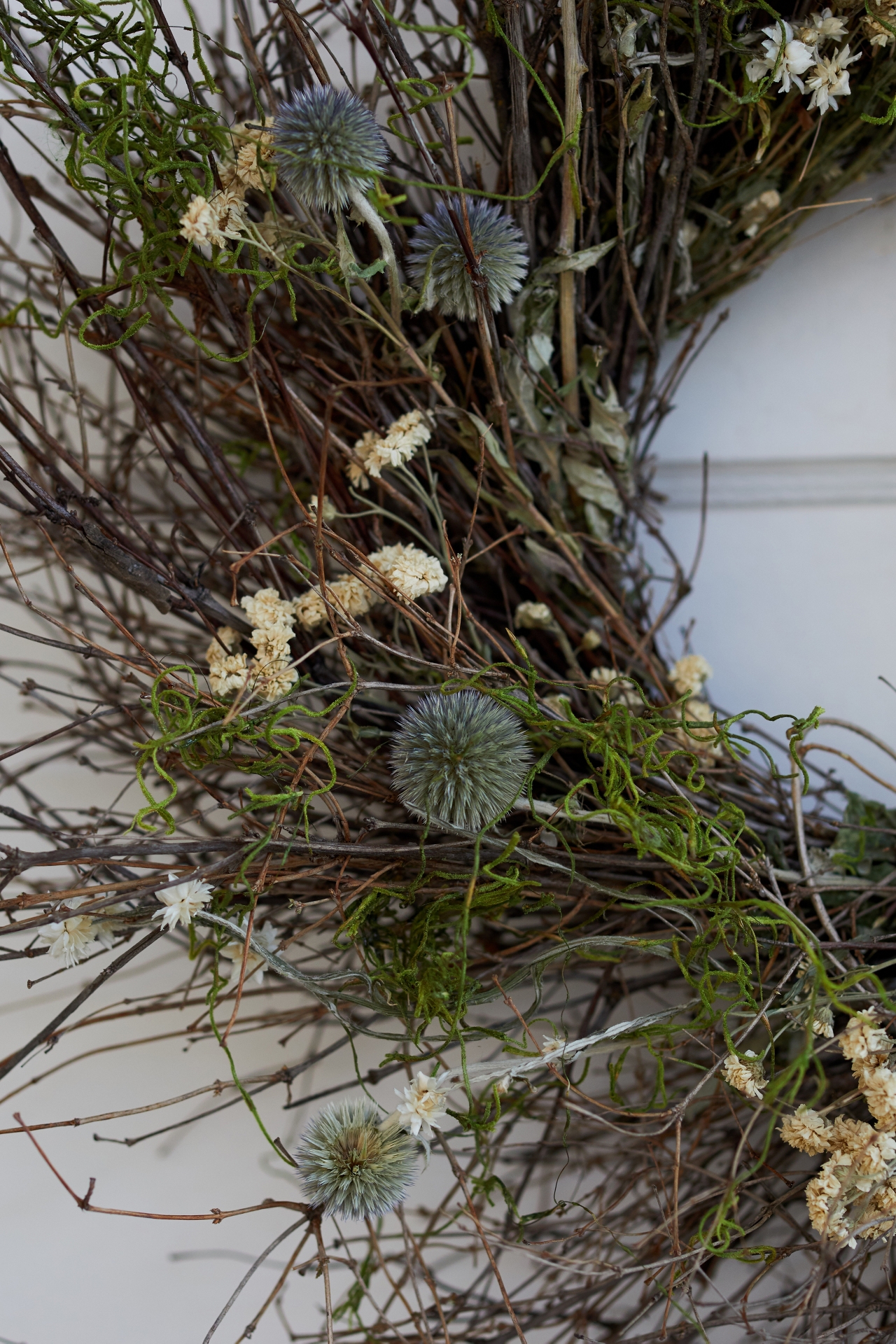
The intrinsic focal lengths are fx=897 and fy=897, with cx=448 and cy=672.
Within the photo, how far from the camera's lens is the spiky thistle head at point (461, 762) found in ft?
1.87

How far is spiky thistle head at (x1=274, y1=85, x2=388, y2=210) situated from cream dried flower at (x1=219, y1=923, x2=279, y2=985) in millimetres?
484

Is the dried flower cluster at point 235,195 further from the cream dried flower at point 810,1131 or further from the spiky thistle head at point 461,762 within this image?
the cream dried flower at point 810,1131

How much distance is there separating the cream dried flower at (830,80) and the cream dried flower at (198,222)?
1.41 ft

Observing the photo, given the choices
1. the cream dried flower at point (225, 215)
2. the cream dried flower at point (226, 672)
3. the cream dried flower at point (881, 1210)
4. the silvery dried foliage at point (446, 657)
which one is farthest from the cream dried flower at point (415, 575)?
the cream dried flower at point (881, 1210)

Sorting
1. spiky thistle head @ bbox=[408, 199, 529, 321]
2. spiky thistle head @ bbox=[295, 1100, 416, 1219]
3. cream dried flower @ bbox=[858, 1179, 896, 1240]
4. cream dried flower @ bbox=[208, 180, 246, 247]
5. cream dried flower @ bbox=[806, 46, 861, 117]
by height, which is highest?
cream dried flower @ bbox=[208, 180, 246, 247]

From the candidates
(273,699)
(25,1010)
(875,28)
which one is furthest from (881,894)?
(25,1010)

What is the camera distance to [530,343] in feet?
2.36

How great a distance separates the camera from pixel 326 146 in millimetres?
543

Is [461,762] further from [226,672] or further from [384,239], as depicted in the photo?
[384,239]

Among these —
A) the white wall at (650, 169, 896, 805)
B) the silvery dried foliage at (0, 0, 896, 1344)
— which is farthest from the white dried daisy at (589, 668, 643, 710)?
the white wall at (650, 169, 896, 805)

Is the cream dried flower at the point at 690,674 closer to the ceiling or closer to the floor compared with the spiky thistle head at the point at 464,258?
closer to the floor

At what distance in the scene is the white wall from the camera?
0.85 metres

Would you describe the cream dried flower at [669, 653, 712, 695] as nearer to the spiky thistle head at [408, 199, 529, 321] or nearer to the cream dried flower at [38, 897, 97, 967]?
the spiky thistle head at [408, 199, 529, 321]

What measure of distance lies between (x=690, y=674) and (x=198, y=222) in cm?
50
